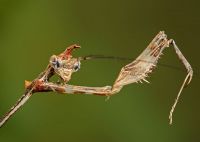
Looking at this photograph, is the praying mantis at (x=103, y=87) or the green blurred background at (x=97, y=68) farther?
the green blurred background at (x=97, y=68)

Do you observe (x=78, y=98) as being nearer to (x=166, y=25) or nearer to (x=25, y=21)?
(x=25, y=21)

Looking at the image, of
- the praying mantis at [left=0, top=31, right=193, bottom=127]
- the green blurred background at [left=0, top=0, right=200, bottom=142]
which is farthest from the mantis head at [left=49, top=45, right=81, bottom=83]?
the green blurred background at [left=0, top=0, right=200, bottom=142]

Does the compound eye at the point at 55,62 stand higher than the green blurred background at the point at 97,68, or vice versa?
the green blurred background at the point at 97,68

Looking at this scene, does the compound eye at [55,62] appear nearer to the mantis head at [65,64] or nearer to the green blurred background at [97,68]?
the mantis head at [65,64]

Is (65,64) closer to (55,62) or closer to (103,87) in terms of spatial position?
(55,62)

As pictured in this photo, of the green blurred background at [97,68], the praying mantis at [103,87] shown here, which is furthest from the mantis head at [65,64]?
the green blurred background at [97,68]

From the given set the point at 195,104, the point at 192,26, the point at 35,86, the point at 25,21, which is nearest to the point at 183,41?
the point at 192,26

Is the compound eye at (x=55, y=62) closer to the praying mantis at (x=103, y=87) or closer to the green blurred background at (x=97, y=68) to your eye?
the praying mantis at (x=103, y=87)

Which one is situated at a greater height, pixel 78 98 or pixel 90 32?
pixel 90 32
